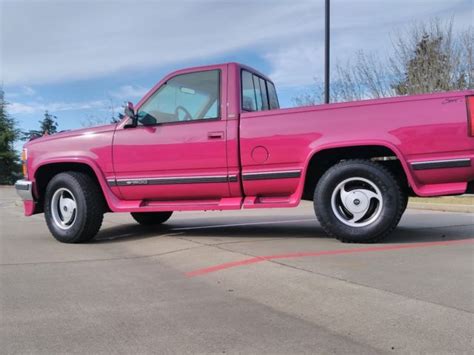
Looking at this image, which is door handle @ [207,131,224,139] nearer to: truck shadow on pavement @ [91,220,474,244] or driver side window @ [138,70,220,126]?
driver side window @ [138,70,220,126]

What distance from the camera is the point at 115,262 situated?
205 inches

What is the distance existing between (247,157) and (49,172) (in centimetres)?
301

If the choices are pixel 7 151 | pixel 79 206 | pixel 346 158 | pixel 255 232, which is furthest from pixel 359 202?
pixel 7 151

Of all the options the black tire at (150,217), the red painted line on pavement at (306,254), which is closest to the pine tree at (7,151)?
→ the black tire at (150,217)

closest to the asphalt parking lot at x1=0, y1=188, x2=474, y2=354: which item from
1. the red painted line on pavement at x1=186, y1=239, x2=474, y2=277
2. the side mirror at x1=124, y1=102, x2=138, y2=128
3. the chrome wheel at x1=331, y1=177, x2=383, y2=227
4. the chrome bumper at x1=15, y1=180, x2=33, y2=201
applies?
the red painted line on pavement at x1=186, y1=239, x2=474, y2=277

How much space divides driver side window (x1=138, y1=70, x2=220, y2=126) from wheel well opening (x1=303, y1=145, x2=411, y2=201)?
1.38 metres

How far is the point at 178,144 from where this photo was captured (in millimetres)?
5945

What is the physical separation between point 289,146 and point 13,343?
3.47 metres

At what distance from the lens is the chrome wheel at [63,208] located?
6.51m

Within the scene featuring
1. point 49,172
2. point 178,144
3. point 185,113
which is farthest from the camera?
point 49,172

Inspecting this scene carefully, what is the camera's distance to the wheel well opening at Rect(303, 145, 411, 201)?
551cm

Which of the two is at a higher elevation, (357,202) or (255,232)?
(357,202)

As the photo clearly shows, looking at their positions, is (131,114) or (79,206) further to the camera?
(79,206)

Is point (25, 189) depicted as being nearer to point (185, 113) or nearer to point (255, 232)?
point (185, 113)
